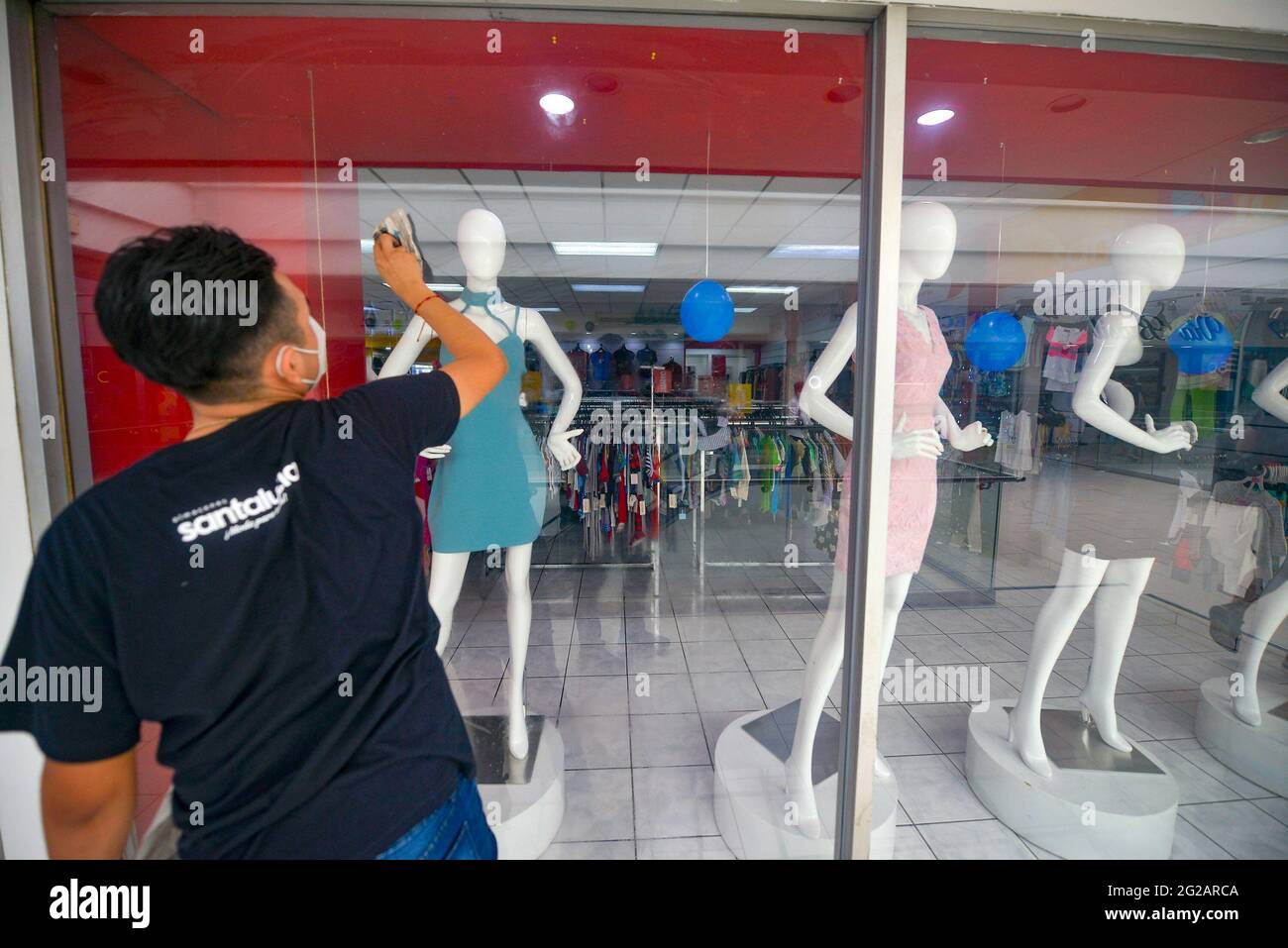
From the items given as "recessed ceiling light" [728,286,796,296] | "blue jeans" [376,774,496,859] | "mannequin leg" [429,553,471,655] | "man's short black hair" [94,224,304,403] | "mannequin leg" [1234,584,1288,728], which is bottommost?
"mannequin leg" [1234,584,1288,728]

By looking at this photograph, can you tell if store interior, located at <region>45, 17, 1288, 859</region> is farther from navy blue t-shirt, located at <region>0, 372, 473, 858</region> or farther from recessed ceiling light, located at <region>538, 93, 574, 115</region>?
navy blue t-shirt, located at <region>0, 372, 473, 858</region>

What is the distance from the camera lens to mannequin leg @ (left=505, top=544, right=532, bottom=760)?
2.07 metres

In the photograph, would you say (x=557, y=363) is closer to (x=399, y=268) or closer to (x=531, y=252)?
(x=531, y=252)

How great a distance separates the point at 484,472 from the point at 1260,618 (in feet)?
10.4

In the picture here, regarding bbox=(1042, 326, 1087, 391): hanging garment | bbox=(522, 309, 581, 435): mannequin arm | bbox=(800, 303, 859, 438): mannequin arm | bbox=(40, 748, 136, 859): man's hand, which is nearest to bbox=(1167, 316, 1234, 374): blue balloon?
bbox=(1042, 326, 1087, 391): hanging garment

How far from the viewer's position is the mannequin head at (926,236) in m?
1.74

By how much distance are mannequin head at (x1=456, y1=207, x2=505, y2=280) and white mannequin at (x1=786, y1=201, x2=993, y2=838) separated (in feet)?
3.43

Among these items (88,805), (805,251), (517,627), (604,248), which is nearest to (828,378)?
(517,627)

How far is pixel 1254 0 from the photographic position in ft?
4.60
